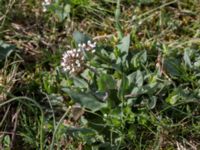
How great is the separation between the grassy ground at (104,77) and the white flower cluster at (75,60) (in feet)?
0.13

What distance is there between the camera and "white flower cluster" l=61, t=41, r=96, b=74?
1735mm

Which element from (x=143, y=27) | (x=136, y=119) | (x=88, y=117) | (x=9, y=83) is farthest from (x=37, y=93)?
(x=143, y=27)

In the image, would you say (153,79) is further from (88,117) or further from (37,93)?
(37,93)

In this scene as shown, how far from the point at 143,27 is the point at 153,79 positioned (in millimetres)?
353

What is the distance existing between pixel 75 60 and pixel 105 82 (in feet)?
0.46

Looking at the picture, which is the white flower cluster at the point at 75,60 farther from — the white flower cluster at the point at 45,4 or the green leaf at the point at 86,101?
the white flower cluster at the point at 45,4

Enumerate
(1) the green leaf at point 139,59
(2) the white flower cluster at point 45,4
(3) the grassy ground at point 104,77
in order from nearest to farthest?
1. (3) the grassy ground at point 104,77
2. (1) the green leaf at point 139,59
3. (2) the white flower cluster at point 45,4

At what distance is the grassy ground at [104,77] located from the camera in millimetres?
1705

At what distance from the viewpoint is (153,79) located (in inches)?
69.3

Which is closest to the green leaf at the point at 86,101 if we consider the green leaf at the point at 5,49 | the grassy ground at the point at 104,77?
the grassy ground at the point at 104,77

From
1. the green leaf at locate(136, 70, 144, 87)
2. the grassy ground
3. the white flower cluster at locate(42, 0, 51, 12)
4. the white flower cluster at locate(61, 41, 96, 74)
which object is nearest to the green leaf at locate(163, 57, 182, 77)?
the grassy ground

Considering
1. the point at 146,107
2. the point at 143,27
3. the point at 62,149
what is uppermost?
the point at 143,27

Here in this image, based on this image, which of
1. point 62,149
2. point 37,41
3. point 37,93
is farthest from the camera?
point 37,41

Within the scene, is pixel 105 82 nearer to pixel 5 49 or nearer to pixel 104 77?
pixel 104 77
